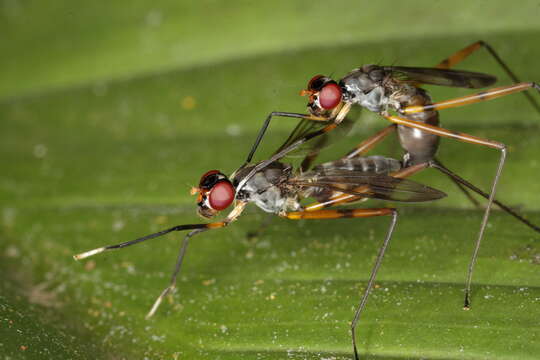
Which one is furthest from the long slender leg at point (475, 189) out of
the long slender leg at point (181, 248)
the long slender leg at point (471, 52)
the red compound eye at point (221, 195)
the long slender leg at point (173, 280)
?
the long slender leg at point (173, 280)

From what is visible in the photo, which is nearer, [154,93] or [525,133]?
[525,133]

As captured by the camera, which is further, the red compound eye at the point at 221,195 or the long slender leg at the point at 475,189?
the long slender leg at the point at 475,189

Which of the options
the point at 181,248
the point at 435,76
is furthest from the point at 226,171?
the point at 435,76

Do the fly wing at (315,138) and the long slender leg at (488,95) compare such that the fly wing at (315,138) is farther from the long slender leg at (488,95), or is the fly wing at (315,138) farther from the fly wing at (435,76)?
the long slender leg at (488,95)

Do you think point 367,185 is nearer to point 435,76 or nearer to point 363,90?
point 363,90

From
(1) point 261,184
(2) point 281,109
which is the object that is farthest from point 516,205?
(2) point 281,109

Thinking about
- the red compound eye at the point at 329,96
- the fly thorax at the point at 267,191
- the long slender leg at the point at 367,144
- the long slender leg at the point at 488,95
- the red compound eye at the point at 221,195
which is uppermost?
the red compound eye at the point at 329,96

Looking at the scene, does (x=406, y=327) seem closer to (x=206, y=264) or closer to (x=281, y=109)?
(x=206, y=264)

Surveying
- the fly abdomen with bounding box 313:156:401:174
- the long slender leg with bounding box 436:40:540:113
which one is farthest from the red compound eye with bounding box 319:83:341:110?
the long slender leg with bounding box 436:40:540:113
